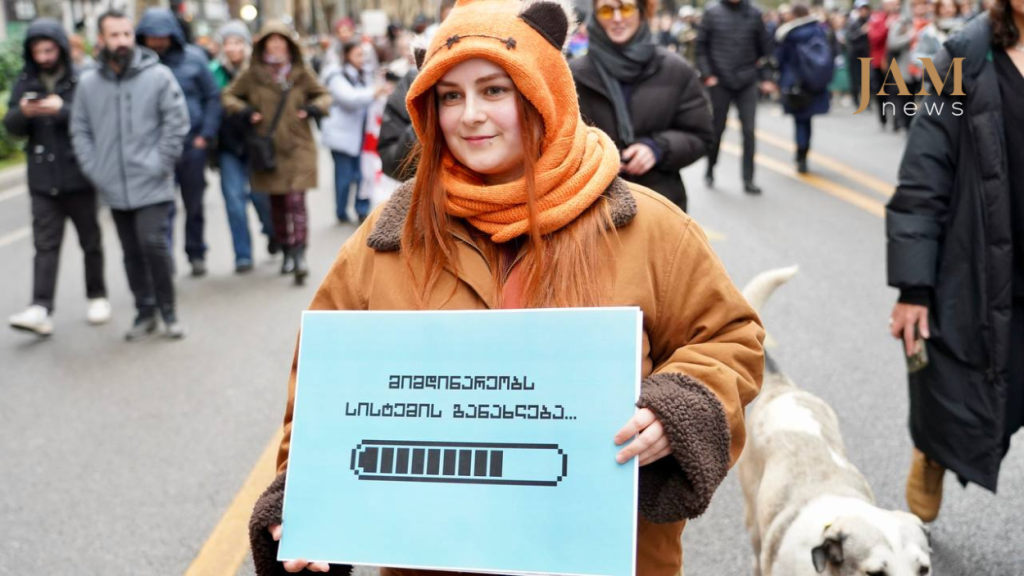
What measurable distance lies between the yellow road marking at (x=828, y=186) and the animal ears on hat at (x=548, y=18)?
8625mm

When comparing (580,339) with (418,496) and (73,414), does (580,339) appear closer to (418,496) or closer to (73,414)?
(418,496)

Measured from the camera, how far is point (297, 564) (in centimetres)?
199

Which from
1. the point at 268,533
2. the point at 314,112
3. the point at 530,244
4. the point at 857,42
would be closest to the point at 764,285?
the point at 530,244

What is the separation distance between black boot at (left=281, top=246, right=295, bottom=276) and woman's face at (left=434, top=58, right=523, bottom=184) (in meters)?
7.03

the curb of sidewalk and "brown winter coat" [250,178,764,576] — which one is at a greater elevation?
"brown winter coat" [250,178,764,576]

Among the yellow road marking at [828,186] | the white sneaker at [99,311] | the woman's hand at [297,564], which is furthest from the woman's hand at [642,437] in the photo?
the yellow road marking at [828,186]

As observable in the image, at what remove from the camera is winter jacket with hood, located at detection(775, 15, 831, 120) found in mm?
12453

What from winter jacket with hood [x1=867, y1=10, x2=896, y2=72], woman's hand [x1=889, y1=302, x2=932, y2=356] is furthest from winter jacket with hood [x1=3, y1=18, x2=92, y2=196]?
winter jacket with hood [x1=867, y1=10, x2=896, y2=72]

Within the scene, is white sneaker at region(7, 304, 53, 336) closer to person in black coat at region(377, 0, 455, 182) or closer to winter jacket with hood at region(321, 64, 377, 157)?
person in black coat at region(377, 0, 455, 182)

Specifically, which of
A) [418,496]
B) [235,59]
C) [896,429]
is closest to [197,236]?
[235,59]

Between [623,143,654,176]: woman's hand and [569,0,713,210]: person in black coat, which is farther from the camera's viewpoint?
[569,0,713,210]: person in black coat

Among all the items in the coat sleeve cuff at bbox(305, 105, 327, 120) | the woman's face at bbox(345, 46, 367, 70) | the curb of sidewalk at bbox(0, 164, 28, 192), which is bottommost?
the curb of sidewalk at bbox(0, 164, 28, 192)

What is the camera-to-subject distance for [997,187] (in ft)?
11.2

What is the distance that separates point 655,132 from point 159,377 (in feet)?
11.4
